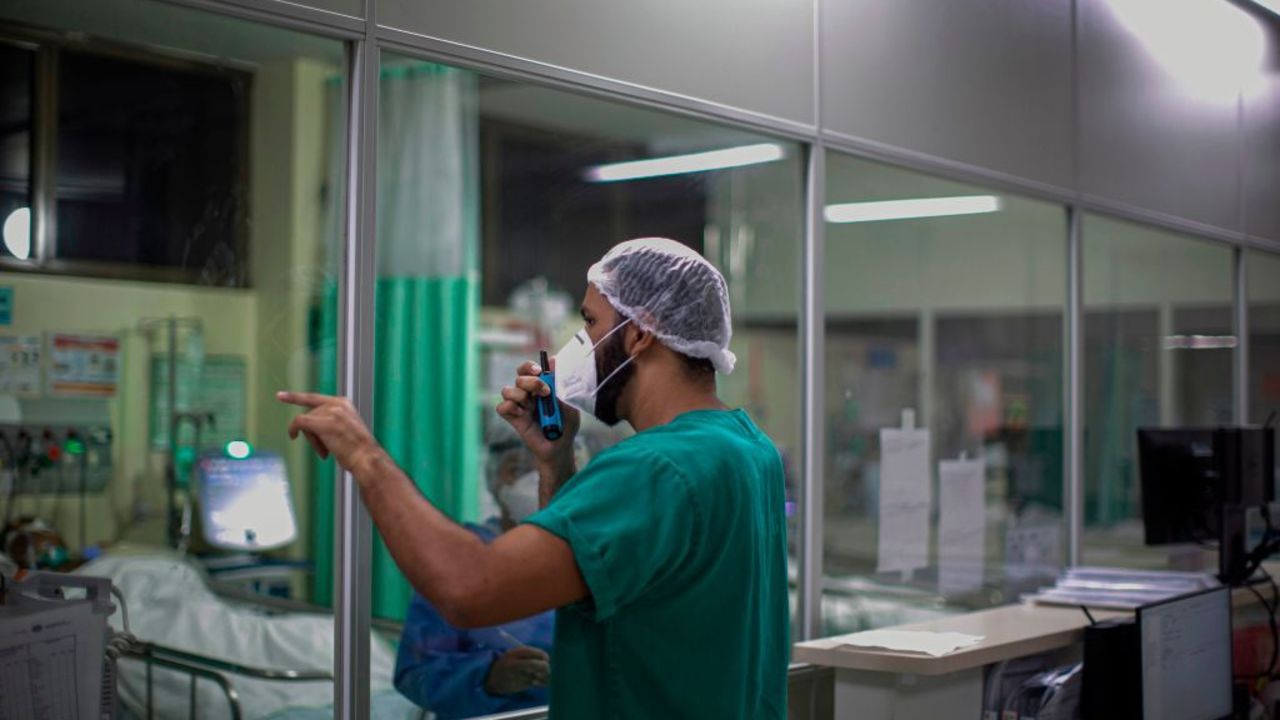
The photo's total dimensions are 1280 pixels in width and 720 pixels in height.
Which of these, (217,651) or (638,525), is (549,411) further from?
(217,651)

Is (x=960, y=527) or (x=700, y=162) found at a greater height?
(x=700, y=162)

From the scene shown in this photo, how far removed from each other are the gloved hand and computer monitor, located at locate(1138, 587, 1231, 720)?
1.38m

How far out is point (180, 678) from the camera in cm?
345

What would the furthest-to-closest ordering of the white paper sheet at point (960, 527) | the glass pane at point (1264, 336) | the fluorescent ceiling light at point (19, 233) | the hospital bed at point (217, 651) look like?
the glass pane at point (1264, 336) → the white paper sheet at point (960, 527) → the fluorescent ceiling light at point (19, 233) → the hospital bed at point (217, 651)

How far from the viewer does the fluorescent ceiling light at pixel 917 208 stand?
383 cm

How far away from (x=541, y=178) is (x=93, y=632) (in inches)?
214

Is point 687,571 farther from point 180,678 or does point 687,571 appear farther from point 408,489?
point 180,678

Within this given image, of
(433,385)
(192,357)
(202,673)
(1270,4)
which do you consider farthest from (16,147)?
(1270,4)

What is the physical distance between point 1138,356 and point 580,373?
4.04 metres

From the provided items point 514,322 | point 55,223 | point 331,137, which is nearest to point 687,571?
point 55,223

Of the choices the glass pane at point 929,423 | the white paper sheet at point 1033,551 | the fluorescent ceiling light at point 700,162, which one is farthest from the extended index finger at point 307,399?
the white paper sheet at point 1033,551

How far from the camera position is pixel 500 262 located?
23.6 ft

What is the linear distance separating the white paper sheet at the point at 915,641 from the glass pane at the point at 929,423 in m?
0.53

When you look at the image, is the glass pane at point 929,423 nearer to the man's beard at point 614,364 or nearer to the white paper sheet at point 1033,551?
the white paper sheet at point 1033,551
